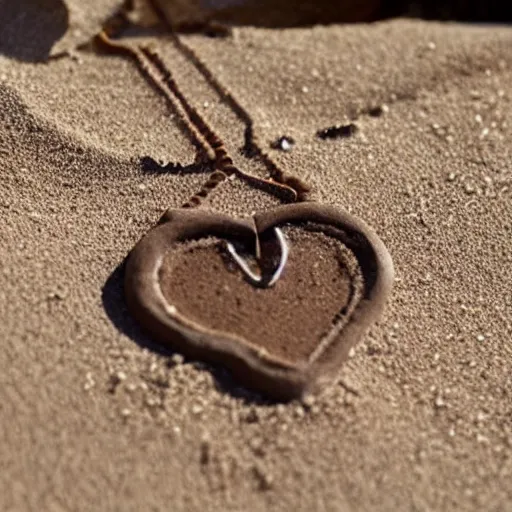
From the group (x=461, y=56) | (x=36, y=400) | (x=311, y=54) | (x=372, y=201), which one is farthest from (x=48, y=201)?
(x=461, y=56)

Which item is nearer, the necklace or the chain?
the necklace

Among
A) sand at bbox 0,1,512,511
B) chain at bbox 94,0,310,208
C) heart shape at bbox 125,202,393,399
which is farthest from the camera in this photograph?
chain at bbox 94,0,310,208

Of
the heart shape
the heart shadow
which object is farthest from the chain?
the heart shadow

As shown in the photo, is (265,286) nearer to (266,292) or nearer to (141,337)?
(266,292)

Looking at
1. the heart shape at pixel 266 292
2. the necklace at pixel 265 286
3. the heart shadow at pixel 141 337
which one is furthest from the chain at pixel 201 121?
the heart shadow at pixel 141 337

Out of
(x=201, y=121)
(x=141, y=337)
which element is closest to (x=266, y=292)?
(x=141, y=337)

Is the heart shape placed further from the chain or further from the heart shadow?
the chain
